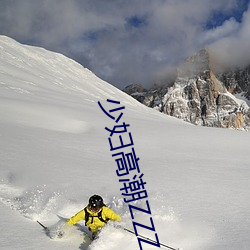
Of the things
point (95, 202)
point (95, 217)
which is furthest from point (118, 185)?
point (95, 202)

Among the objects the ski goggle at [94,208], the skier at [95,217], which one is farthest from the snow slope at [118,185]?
the ski goggle at [94,208]

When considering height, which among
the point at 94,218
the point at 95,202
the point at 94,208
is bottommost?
the point at 94,218

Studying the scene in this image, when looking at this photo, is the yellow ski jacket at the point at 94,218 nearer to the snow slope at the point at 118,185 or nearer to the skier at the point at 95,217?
the skier at the point at 95,217

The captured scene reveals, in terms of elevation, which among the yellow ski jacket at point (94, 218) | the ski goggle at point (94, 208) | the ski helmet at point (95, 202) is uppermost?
the ski helmet at point (95, 202)

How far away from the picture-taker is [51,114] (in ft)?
59.5

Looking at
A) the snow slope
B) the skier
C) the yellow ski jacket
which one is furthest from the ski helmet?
the snow slope

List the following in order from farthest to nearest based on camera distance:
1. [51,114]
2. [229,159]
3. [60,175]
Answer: [51,114] < [229,159] < [60,175]

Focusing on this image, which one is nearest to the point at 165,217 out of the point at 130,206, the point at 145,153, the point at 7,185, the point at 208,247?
Result: the point at 130,206

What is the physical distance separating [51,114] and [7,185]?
35.1ft

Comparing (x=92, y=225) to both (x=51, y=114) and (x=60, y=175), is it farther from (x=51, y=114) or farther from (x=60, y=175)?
(x=51, y=114)

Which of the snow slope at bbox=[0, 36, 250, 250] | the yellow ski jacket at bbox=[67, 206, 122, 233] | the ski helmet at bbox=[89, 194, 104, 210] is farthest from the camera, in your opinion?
the yellow ski jacket at bbox=[67, 206, 122, 233]

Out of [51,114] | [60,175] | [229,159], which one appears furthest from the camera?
[51,114]

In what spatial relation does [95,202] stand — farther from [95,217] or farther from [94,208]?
[95,217]

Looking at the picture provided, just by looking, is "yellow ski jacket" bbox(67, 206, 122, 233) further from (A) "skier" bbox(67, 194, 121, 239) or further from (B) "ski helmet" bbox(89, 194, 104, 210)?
(B) "ski helmet" bbox(89, 194, 104, 210)
